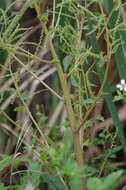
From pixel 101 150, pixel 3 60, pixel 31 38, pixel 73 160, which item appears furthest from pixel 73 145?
pixel 31 38

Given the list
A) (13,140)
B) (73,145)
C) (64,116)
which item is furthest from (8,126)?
(73,145)

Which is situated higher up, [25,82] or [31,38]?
[31,38]

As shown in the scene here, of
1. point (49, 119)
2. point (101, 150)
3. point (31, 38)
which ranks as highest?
point (31, 38)

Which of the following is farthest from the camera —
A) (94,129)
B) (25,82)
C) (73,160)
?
(25,82)

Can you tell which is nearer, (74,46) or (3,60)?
(74,46)

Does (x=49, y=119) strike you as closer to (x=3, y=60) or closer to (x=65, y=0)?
(x=3, y=60)

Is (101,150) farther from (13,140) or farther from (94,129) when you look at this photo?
(13,140)

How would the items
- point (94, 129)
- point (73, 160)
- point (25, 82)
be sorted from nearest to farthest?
point (73, 160)
point (94, 129)
point (25, 82)
